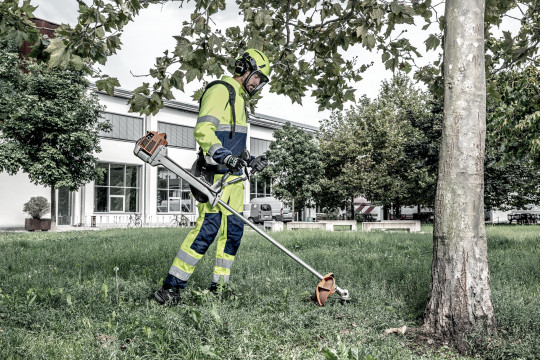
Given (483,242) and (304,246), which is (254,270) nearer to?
(483,242)

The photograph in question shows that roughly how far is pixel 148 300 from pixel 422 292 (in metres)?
2.57

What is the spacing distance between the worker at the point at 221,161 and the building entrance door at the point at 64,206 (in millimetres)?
25251

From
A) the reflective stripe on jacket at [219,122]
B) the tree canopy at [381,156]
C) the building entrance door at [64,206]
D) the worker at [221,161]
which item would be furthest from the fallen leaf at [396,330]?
the building entrance door at [64,206]

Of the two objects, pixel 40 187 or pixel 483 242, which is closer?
pixel 483 242

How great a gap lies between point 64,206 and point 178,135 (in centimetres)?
949

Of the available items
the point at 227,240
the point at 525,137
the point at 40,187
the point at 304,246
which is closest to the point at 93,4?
the point at 227,240

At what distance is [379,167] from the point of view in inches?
1148

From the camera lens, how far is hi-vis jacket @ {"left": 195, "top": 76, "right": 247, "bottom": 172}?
3.81 meters

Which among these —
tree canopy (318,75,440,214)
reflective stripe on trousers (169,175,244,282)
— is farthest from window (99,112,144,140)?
reflective stripe on trousers (169,175,244,282)

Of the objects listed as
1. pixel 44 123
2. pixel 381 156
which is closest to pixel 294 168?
pixel 381 156

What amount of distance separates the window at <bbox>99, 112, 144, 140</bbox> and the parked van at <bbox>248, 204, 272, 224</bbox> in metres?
9.37

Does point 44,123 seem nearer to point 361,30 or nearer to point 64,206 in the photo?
point 64,206

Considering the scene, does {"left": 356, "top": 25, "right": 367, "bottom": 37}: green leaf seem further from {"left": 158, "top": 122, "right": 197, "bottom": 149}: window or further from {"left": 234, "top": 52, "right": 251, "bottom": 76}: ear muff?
{"left": 158, "top": 122, "right": 197, "bottom": 149}: window

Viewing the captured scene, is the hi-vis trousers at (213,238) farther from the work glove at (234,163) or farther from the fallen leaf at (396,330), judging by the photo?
the fallen leaf at (396,330)
